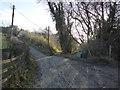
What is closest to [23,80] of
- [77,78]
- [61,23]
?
[77,78]

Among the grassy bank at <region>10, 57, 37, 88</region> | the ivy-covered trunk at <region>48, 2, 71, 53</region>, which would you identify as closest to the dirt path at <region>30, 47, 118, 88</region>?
the grassy bank at <region>10, 57, 37, 88</region>

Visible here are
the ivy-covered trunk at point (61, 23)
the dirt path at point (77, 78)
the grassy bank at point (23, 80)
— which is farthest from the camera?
the ivy-covered trunk at point (61, 23)

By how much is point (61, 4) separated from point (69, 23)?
3877 mm

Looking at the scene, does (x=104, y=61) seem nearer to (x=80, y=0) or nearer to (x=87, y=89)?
(x=87, y=89)

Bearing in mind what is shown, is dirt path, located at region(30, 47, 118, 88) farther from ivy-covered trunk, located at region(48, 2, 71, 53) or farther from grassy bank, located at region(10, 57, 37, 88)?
ivy-covered trunk, located at region(48, 2, 71, 53)

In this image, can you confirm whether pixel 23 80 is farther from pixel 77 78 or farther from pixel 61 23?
pixel 61 23

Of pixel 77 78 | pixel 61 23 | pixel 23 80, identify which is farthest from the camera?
pixel 61 23

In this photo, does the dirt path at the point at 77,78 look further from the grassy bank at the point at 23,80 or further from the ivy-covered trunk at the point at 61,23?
the ivy-covered trunk at the point at 61,23

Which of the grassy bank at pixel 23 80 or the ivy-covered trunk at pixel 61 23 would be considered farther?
the ivy-covered trunk at pixel 61 23

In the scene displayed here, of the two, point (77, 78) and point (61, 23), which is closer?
point (77, 78)

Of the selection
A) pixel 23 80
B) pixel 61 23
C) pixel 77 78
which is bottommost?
pixel 77 78

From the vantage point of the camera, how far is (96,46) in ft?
41.5

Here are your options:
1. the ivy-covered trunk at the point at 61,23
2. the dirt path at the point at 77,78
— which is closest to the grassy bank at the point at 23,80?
the dirt path at the point at 77,78

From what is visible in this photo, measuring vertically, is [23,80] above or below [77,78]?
above
